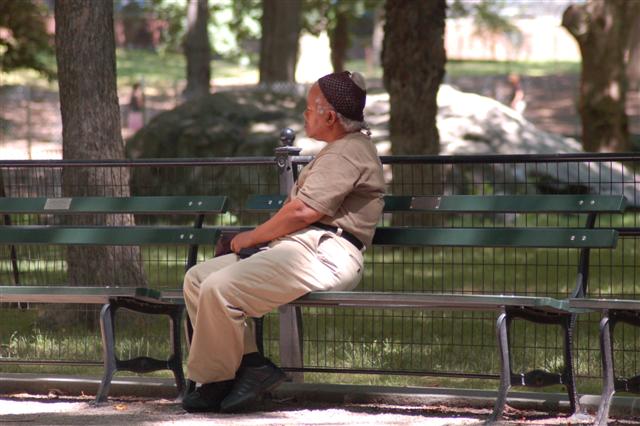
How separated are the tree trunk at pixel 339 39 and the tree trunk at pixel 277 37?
302 inches

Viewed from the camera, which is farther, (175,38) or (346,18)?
(175,38)

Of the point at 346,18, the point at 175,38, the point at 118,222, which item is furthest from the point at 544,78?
the point at 118,222

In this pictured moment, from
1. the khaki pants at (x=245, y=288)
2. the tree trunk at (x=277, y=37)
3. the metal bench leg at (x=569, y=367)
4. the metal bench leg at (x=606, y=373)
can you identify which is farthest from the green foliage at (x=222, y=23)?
the metal bench leg at (x=606, y=373)

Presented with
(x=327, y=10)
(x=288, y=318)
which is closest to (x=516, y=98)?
(x=327, y=10)

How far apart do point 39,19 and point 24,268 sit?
897 centimetres

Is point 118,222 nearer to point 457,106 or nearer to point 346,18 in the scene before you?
point 457,106

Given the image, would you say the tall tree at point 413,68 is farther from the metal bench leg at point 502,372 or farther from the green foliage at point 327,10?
the green foliage at point 327,10

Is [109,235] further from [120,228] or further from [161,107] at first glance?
[161,107]

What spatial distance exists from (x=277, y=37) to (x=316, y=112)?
22.0 meters

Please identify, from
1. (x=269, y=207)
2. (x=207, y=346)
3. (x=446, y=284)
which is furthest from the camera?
(x=446, y=284)

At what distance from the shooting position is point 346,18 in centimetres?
3894

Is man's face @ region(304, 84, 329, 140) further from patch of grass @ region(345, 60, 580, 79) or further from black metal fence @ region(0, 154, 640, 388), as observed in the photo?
patch of grass @ region(345, 60, 580, 79)

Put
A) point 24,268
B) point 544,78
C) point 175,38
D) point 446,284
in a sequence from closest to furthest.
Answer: point 24,268, point 446,284, point 544,78, point 175,38

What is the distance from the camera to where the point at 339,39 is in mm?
37781
